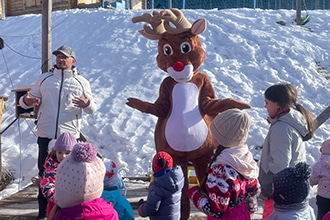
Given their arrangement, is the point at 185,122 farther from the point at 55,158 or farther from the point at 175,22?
the point at 55,158

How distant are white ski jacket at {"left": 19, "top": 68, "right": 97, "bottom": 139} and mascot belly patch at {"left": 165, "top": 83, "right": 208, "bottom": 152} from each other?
0.84 metres

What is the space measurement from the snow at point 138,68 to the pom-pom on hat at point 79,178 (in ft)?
15.7

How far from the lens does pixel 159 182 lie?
350 cm

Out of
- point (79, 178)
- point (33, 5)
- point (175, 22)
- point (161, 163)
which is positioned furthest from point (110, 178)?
point (33, 5)

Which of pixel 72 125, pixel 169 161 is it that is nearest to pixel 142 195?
pixel 72 125

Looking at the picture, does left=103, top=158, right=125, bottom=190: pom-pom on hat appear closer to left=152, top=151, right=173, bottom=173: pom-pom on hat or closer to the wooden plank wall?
left=152, top=151, right=173, bottom=173: pom-pom on hat

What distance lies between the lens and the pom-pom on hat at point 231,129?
2.97 m

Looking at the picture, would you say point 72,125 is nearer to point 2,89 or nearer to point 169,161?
point 169,161

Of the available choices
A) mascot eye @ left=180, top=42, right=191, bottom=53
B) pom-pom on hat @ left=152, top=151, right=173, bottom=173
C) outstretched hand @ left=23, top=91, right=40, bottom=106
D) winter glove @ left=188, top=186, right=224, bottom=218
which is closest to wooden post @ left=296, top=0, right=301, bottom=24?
mascot eye @ left=180, top=42, right=191, bottom=53

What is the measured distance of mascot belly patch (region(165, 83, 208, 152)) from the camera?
4.34 meters

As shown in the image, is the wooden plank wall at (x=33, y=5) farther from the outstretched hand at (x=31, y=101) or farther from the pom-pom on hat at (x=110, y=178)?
the pom-pom on hat at (x=110, y=178)

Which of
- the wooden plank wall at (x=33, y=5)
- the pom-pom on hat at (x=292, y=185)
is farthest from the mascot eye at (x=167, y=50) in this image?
the wooden plank wall at (x=33, y=5)

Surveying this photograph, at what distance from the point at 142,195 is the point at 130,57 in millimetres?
6153

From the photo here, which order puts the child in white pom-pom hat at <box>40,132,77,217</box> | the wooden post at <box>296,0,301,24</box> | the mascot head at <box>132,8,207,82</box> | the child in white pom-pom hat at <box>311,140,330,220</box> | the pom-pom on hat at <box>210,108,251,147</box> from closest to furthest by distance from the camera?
the pom-pom on hat at <box>210,108,251,147</box> < the child in white pom-pom hat at <box>40,132,77,217</box> < the child in white pom-pom hat at <box>311,140,330,220</box> < the mascot head at <box>132,8,207,82</box> < the wooden post at <box>296,0,301,24</box>
